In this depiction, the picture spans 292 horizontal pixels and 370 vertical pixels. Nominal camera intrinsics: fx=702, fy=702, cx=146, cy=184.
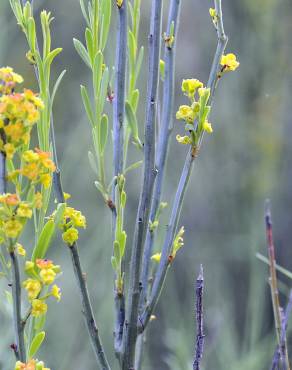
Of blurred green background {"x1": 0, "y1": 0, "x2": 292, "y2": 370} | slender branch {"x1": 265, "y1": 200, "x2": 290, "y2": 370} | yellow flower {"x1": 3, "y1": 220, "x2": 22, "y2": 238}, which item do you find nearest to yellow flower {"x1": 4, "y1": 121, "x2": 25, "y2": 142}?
yellow flower {"x1": 3, "y1": 220, "x2": 22, "y2": 238}

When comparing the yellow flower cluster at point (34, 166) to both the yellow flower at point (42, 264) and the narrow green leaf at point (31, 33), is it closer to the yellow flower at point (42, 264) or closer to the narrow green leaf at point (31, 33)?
the yellow flower at point (42, 264)

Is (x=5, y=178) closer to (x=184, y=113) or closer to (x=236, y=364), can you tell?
(x=184, y=113)

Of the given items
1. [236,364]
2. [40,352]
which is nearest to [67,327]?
[40,352]

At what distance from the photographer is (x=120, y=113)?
1.18 m

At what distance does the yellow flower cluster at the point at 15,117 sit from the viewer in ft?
3.06

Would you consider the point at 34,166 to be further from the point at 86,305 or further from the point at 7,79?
the point at 86,305

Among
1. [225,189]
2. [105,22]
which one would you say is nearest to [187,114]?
[105,22]

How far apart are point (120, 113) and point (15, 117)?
27 cm

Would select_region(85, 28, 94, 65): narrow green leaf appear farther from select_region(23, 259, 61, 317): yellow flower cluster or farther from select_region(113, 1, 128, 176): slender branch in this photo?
select_region(23, 259, 61, 317): yellow flower cluster

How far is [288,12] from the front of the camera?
382 centimetres

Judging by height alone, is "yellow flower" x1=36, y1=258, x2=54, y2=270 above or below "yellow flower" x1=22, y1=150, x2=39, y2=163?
below

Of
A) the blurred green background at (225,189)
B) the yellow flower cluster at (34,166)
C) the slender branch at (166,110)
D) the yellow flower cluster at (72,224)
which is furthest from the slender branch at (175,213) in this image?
the blurred green background at (225,189)

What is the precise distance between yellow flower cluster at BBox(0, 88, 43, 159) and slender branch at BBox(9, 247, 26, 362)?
146mm

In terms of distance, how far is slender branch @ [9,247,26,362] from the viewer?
966 millimetres
